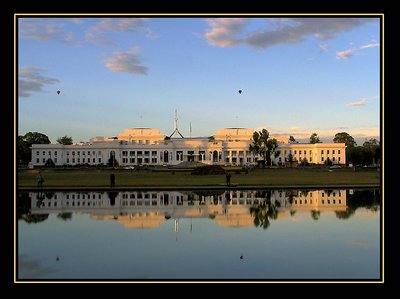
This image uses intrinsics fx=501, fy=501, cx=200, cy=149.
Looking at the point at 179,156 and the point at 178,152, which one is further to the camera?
the point at 179,156

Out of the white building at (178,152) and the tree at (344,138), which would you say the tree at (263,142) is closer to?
the white building at (178,152)

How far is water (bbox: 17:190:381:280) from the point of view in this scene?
25.2ft

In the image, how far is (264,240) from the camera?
401 inches

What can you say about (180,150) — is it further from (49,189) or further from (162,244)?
(162,244)

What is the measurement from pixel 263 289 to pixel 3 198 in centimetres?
276

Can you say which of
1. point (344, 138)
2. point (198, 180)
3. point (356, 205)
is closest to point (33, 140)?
point (344, 138)

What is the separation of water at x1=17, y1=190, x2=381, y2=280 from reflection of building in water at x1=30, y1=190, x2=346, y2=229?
0.11 ft

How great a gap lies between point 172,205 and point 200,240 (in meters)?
7.02

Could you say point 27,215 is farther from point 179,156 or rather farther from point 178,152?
point 179,156

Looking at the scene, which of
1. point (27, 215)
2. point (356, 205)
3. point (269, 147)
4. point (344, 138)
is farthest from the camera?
point (344, 138)

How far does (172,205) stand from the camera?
17234 millimetres

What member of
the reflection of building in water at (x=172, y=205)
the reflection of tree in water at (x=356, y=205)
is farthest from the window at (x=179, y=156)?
the reflection of tree in water at (x=356, y=205)

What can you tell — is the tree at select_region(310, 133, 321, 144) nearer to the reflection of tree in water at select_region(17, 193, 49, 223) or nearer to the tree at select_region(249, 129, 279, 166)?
the tree at select_region(249, 129, 279, 166)

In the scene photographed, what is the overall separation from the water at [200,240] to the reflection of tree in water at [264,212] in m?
0.03
